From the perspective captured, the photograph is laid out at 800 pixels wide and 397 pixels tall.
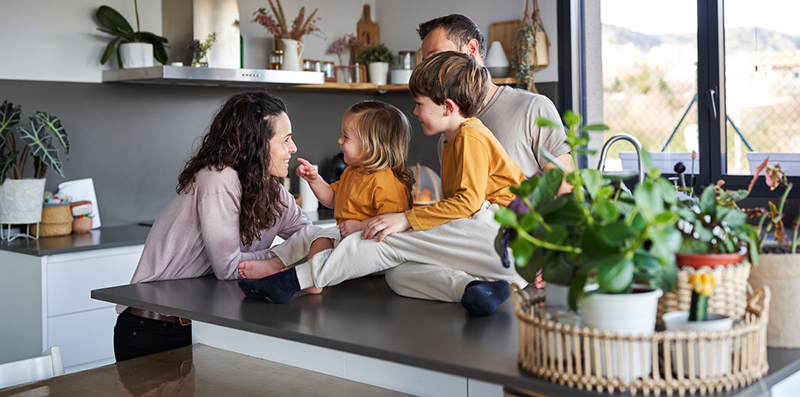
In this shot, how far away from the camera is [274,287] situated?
140cm

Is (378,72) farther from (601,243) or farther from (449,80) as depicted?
(601,243)

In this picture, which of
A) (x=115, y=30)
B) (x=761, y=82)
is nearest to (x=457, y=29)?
(x=761, y=82)

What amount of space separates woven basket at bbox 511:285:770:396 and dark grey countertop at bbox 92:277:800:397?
0.02 metres

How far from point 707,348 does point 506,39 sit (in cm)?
302

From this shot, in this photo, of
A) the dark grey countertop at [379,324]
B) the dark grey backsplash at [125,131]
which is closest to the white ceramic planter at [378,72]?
the dark grey backsplash at [125,131]

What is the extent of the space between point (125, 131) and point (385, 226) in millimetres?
2317

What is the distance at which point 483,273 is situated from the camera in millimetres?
1503

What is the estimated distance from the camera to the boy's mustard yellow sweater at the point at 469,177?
1.52m

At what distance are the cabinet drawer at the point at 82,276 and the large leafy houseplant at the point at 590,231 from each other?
2.24 metres

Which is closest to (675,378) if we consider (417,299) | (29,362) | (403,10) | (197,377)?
(417,299)

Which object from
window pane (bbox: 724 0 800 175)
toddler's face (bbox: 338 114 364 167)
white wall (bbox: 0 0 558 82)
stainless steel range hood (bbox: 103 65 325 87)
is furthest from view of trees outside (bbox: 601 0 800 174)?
toddler's face (bbox: 338 114 364 167)

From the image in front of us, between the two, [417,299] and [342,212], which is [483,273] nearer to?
[417,299]

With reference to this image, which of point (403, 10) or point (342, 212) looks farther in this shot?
point (403, 10)

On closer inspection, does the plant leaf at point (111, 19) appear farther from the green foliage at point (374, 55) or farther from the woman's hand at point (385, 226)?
→ the woman's hand at point (385, 226)
